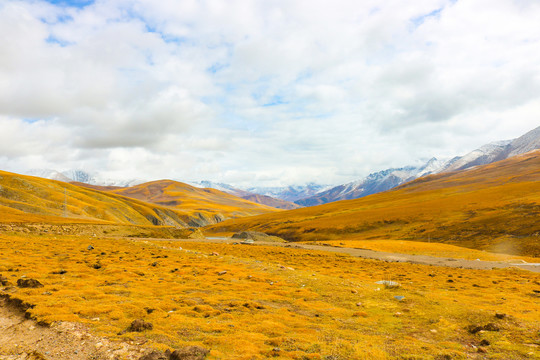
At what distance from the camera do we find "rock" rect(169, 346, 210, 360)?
7742mm

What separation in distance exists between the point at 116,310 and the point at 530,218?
8839cm

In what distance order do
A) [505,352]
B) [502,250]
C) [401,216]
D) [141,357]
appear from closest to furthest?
[141,357], [505,352], [502,250], [401,216]

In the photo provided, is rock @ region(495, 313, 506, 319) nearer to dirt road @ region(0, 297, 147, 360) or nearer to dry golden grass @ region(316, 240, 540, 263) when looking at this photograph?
dirt road @ region(0, 297, 147, 360)

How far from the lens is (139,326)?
9.89 m

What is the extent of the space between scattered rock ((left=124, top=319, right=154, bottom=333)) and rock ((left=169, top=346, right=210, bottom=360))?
2580 mm

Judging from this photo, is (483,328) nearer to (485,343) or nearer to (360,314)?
(485,343)

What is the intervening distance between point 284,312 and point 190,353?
5.88m

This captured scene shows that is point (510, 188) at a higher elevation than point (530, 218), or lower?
higher

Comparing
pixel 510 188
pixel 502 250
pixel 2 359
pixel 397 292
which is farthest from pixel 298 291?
pixel 510 188

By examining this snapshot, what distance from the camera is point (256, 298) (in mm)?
15250

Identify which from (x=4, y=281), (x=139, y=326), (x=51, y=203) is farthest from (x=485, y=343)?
(x=51, y=203)

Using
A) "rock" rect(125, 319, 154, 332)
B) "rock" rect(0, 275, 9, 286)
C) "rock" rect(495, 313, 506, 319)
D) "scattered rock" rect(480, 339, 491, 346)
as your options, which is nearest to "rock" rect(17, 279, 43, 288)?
"rock" rect(0, 275, 9, 286)

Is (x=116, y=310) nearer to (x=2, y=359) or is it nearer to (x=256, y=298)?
(x=2, y=359)

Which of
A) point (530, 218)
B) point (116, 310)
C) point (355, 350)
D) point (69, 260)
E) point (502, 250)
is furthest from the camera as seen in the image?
point (530, 218)
